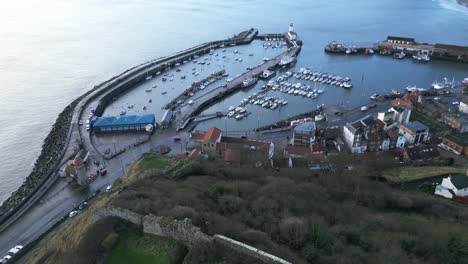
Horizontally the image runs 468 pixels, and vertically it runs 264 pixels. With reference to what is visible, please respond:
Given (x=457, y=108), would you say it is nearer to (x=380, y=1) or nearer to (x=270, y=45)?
(x=270, y=45)

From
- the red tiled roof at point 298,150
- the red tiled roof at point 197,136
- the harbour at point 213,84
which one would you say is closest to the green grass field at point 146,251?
the harbour at point 213,84

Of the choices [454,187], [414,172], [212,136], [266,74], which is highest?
[266,74]

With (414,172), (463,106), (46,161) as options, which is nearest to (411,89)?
(463,106)

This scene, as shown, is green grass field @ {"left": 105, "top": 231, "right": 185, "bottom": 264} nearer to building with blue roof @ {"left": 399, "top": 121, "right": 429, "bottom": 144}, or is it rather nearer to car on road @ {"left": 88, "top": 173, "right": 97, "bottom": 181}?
car on road @ {"left": 88, "top": 173, "right": 97, "bottom": 181}

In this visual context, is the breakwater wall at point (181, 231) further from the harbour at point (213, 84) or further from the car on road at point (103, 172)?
the car on road at point (103, 172)

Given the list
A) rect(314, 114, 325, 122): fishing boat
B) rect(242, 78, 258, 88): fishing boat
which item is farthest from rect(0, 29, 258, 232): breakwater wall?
rect(314, 114, 325, 122): fishing boat

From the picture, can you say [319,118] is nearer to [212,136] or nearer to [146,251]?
[212,136]
